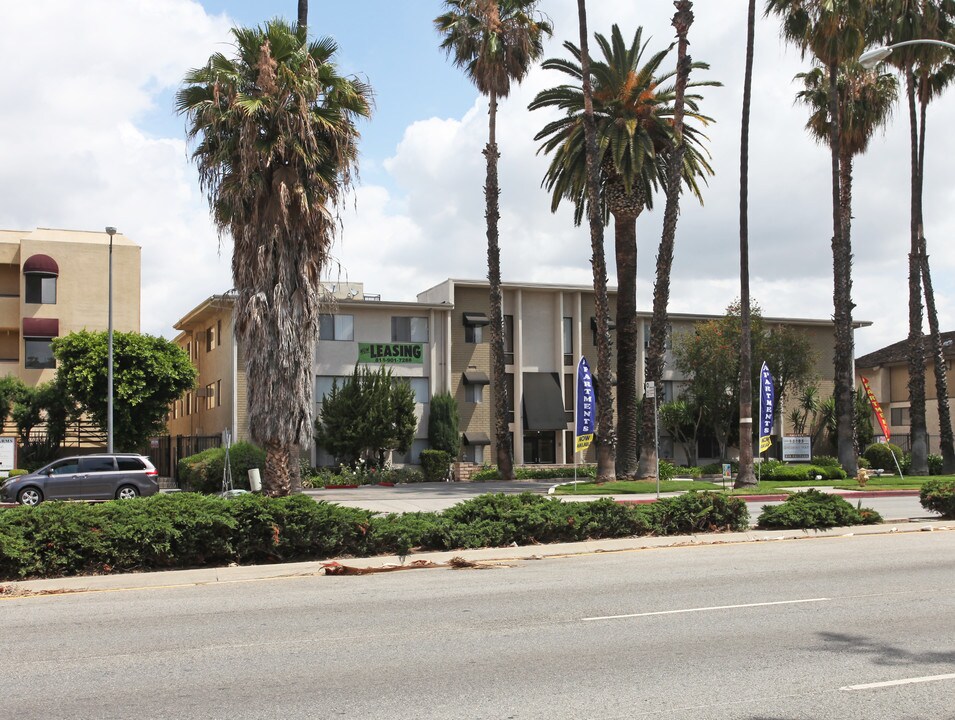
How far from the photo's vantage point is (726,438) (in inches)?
1825

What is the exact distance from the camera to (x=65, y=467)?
29891 millimetres

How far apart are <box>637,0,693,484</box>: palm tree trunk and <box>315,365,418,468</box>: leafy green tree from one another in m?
11.9

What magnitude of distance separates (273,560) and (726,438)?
36060 millimetres

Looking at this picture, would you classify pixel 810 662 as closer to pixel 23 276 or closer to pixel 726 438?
pixel 726 438

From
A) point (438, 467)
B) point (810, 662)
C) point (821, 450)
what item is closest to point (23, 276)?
point (438, 467)

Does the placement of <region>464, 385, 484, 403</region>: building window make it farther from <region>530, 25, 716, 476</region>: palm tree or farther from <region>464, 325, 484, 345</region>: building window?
<region>530, 25, 716, 476</region>: palm tree

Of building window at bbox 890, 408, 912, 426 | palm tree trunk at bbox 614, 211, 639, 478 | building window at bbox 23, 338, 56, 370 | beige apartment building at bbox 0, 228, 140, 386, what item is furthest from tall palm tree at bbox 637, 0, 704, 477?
building window at bbox 890, 408, 912, 426

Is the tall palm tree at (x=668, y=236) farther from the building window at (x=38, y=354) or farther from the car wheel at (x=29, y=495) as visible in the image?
the building window at (x=38, y=354)

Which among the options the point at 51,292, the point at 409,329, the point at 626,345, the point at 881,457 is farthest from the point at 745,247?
the point at 51,292

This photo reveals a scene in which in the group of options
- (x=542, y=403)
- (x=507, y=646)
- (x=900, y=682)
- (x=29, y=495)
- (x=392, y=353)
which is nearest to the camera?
(x=900, y=682)

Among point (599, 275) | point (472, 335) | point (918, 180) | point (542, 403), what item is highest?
point (918, 180)

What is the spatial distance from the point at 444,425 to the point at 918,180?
884 inches

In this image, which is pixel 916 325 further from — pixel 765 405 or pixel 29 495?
Result: pixel 29 495

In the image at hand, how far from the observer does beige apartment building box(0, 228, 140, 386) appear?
4459 centimetres
